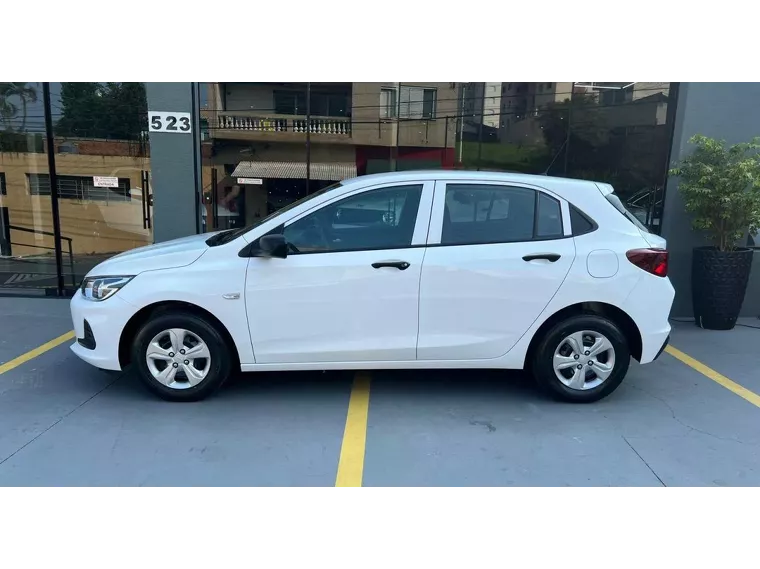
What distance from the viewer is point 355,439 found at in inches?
149

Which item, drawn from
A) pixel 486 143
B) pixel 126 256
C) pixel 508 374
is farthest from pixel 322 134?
pixel 508 374

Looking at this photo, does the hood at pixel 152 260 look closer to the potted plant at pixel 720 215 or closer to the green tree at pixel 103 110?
the green tree at pixel 103 110

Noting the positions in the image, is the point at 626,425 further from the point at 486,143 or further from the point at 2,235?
the point at 2,235

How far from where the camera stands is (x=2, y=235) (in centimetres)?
825

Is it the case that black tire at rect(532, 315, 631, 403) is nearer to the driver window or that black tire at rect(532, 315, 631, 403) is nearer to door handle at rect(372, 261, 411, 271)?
door handle at rect(372, 261, 411, 271)

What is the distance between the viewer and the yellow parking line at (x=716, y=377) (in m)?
4.59

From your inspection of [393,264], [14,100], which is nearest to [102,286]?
[393,264]

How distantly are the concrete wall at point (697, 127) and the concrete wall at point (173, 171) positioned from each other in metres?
6.00

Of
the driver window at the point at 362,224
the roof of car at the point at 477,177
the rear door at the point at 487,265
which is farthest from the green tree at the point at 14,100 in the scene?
the rear door at the point at 487,265

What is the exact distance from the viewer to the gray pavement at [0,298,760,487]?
3.36 m

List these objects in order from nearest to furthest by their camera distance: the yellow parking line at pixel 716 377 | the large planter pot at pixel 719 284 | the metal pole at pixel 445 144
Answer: the yellow parking line at pixel 716 377 → the large planter pot at pixel 719 284 → the metal pole at pixel 445 144

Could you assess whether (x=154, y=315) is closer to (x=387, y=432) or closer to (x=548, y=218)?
(x=387, y=432)

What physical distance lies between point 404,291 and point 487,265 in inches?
26.0
